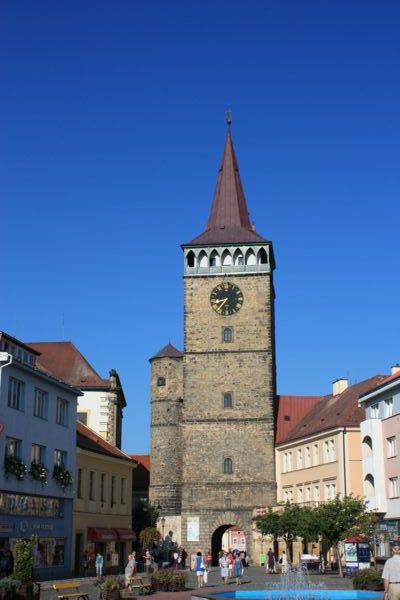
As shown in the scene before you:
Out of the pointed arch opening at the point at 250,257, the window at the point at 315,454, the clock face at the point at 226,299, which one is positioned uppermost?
the pointed arch opening at the point at 250,257

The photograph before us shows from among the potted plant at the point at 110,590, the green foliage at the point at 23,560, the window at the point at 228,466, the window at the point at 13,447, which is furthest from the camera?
the window at the point at 228,466

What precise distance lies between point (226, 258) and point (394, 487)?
2395cm

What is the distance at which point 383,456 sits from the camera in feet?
140

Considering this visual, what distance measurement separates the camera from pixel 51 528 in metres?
36.6

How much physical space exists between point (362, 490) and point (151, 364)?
20020 millimetres

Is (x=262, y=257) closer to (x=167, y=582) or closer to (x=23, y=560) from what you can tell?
(x=167, y=582)

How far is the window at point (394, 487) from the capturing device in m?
40.6

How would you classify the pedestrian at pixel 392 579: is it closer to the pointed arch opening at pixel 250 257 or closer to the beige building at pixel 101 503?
the beige building at pixel 101 503

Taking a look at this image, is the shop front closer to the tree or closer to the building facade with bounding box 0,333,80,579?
the building facade with bounding box 0,333,80,579

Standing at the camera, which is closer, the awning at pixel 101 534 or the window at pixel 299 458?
the awning at pixel 101 534

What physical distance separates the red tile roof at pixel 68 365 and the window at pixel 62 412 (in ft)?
60.8

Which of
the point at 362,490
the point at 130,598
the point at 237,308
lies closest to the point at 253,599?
the point at 130,598

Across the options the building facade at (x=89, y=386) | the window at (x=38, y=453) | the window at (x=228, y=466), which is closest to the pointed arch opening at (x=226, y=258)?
the building facade at (x=89, y=386)

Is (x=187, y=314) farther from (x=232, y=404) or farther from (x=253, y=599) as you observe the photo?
(x=253, y=599)
